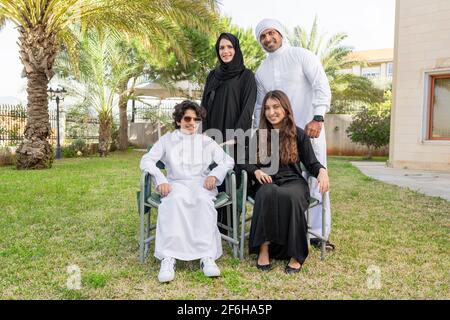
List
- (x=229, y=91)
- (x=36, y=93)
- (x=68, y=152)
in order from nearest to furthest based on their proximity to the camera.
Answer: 1. (x=229, y=91)
2. (x=36, y=93)
3. (x=68, y=152)

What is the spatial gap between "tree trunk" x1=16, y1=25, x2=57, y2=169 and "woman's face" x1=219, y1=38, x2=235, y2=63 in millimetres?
8235

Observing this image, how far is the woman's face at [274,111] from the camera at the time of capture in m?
3.60

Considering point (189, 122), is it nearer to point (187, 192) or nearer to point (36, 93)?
point (187, 192)

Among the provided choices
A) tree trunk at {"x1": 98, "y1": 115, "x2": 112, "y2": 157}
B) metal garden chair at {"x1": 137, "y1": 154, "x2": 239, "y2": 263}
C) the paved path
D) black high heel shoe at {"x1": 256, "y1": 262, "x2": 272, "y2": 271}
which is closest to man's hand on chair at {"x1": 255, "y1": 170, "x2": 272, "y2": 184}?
metal garden chair at {"x1": 137, "y1": 154, "x2": 239, "y2": 263}

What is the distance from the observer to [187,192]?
342cm

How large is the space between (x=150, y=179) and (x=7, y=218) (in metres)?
2.41

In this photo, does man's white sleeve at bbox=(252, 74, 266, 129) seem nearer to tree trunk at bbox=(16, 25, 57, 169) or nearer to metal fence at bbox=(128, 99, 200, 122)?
tree trunk at bbox=(16, 25, 57, 169)

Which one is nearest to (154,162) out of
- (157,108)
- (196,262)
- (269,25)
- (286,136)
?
(196,262)

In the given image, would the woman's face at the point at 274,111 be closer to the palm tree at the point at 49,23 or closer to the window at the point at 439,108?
the palm tree at the point at 49,23

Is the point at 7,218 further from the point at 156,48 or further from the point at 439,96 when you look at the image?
the point at 439,96

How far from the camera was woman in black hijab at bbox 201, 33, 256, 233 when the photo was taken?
380 cm

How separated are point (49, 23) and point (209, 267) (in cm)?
928

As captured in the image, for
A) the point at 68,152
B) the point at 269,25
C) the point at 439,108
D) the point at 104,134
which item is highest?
the point at 269,25
